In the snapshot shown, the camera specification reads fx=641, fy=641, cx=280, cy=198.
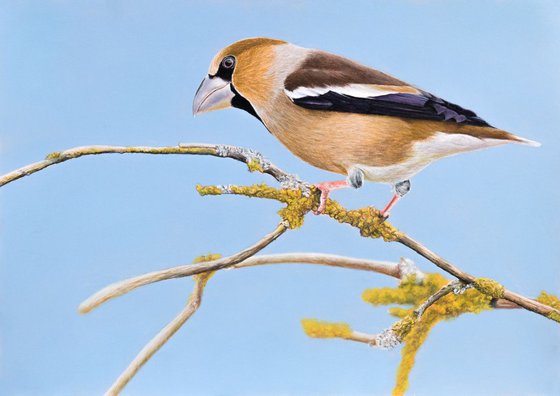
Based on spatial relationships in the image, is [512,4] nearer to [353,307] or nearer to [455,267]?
[455,267]

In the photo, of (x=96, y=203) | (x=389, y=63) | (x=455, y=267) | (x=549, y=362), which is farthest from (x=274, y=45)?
(x=549, y=362)

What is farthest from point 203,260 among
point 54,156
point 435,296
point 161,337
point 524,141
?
point 524,141

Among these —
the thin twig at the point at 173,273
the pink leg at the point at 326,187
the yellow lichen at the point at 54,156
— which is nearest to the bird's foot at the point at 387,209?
the pink leg at the point at 326,187

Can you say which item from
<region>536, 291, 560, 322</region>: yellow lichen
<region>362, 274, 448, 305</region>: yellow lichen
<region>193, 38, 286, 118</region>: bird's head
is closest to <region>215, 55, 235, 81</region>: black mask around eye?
<region>193, 38, 286, 118</region>: bird's head

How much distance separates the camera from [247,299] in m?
1.44

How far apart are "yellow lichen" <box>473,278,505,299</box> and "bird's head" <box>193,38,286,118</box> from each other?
24.7 inches

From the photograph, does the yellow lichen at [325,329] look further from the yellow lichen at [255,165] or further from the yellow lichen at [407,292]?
the yellow lichen at [255,165]

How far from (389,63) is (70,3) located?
0.73 meters

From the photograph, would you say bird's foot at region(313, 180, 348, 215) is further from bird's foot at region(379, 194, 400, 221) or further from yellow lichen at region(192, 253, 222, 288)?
yellow lichen at region(192, 253, 222, 288)

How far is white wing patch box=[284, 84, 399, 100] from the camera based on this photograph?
135 cm

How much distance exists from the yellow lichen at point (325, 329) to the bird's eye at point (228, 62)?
592 mm

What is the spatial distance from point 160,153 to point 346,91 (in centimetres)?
43

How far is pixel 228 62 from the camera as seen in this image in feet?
4.65

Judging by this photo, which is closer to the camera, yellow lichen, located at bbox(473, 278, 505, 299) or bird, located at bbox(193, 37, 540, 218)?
bird, located at bbox(193, 37, 540, 218)
